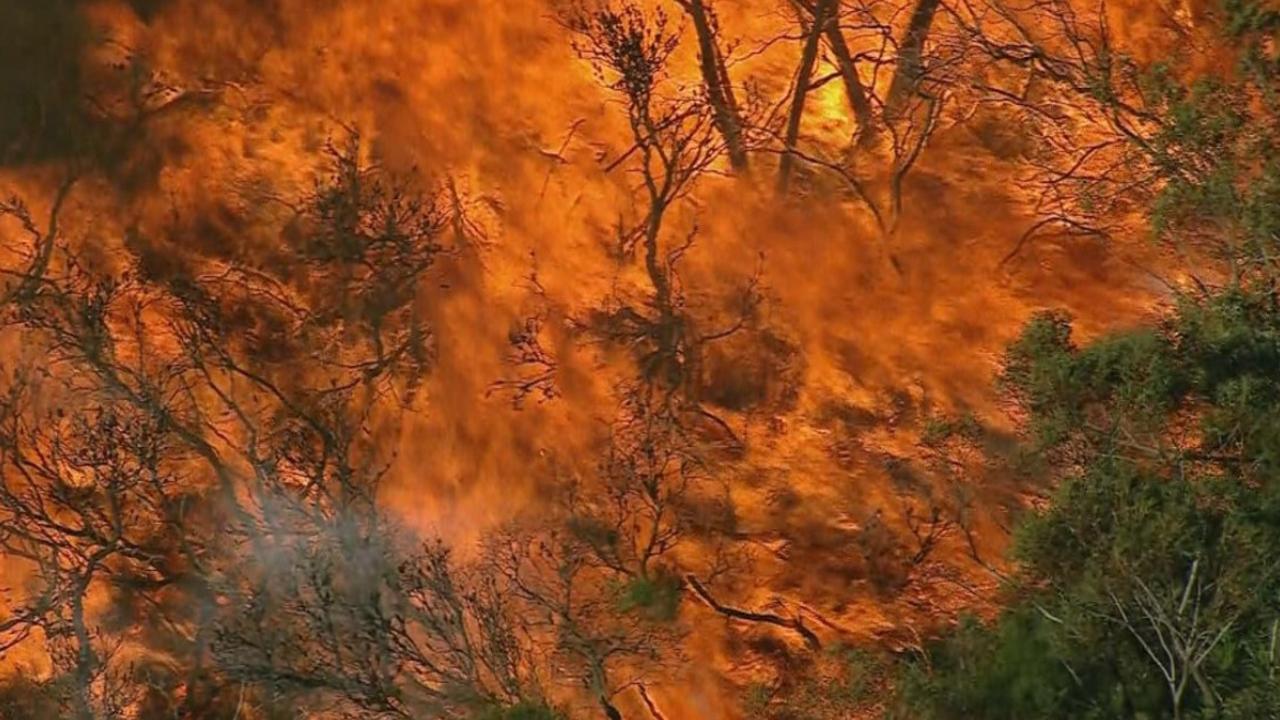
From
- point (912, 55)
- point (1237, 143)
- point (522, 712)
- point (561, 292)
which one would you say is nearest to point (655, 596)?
point (522, 712)

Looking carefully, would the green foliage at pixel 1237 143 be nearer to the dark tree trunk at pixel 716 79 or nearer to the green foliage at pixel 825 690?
the dark tree trunk at pixel 716 79

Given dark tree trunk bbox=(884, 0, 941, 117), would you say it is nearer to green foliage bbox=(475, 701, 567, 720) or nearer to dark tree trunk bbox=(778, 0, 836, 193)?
dark tree trunk bbox=(778, 0, 836, 193)

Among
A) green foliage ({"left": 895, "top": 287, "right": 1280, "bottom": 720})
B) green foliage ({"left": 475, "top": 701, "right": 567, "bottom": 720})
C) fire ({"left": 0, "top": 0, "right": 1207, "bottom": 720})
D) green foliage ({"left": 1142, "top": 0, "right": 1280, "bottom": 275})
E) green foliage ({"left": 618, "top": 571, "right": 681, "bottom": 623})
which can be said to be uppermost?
fire ({"left": 0, "top": 0, "right": 1207, "bottom": 720})

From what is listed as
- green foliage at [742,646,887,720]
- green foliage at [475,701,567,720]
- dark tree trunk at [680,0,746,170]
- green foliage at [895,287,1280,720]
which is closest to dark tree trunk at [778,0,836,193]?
dark tree trunk at [680,0,746,170]

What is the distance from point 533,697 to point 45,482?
1883 millimetres

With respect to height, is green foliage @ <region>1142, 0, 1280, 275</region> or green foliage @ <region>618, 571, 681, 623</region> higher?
green foliage @ <region>1142, 0, 1280, 275</region>

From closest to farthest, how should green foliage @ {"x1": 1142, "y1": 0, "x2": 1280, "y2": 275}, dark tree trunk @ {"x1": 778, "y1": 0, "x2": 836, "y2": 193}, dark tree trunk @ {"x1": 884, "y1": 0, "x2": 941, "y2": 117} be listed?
green foliage @ {"x1": 1142, "y1": 0, "x2": 1280, "y2": 275}
dark tree trunk @ {"x1": 884, "y1": 0, "x2": 941, "y2": 117}
dark tree trunk @ {"x1": 778, "y1": 0, "x2": 836, "y2": 193}

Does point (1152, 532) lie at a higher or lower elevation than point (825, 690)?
lower

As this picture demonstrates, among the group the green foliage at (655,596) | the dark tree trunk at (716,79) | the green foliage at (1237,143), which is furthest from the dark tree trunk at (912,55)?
the green foliage at (655,596)

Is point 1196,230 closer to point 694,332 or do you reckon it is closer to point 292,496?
point 694,332

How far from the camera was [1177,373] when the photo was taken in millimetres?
3713

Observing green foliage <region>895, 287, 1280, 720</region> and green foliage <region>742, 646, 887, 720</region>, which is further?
green foliage <region>742, 646, 887, 720</region>

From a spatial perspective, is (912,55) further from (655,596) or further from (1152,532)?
(655,596)

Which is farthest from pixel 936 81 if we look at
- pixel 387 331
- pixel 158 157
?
pixel 158 157
